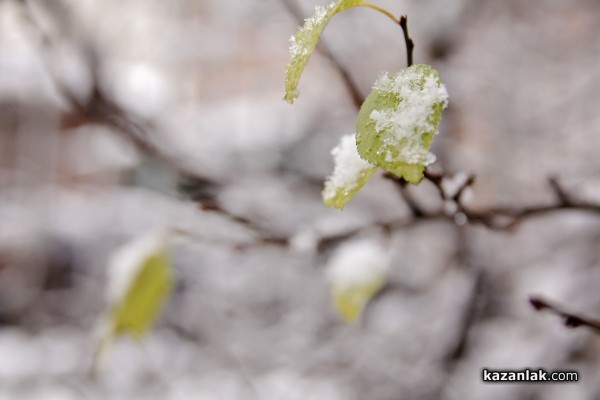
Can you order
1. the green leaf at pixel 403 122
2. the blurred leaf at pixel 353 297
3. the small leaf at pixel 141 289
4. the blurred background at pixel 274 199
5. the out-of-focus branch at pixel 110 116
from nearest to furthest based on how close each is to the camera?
the green leaf at pixel 403 122, the blurred leaf at pixel 353 297, the small leaf at pixel 141 289, the out-of-focus branch at pixel 110 116, the blurred background at pixel 274 199

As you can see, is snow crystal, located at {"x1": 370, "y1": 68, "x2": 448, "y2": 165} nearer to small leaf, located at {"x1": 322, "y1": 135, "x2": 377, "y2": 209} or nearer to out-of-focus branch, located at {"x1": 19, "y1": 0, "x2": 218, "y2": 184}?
small leaf, located at {"x1": 322, "y1": 135, "x2": 377, "y2": 209}

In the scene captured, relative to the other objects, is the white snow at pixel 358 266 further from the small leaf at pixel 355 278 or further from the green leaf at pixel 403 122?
the green leaf at pixel 403 122

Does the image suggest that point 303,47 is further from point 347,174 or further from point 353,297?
point 353,297

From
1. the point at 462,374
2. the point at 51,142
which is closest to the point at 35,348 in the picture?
the point at 51,142

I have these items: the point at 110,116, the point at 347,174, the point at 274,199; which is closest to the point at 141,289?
the point at 110,116

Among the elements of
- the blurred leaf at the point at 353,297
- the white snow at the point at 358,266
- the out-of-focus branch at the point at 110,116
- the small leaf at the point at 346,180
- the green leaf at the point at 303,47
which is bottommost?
the small leaf at the point at 346,180

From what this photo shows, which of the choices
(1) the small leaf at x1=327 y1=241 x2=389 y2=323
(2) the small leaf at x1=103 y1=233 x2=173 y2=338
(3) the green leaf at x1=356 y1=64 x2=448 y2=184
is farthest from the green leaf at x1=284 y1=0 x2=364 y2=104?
(2) the small leaf at x1=103 y1=233 x2=173 y2=338

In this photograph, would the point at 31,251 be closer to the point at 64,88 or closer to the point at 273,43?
the point at 273,43

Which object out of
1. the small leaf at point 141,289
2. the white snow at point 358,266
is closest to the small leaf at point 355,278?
the white snow at point 358,266
